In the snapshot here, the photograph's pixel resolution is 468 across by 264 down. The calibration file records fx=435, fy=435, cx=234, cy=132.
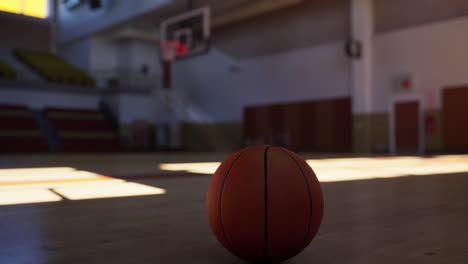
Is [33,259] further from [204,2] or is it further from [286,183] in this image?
[204,2]

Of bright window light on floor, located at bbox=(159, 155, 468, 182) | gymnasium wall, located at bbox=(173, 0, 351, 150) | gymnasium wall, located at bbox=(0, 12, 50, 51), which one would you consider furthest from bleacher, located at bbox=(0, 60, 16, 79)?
bright window light on floor, located at bbox=(159, 155, 468, 182)

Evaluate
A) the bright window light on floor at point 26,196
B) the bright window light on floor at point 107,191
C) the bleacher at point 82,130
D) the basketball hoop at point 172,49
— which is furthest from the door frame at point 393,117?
the bright window light on floor at point 26,196

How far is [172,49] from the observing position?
17.7m

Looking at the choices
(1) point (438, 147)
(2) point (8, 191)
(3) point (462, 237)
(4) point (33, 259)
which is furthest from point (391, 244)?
(1) point (438, 147)

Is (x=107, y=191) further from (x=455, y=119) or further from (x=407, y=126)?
(x=407, y=126)

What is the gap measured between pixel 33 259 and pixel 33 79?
810 inches

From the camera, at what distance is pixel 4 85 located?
18.0m

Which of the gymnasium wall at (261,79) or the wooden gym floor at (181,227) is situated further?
the gymnasium wall at (261,79)

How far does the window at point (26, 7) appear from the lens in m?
22.0

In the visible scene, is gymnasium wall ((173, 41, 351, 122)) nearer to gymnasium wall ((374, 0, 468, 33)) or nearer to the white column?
the white column

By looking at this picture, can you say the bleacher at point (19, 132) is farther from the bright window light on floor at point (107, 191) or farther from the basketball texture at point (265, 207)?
the basketball texture at point (265, 207)

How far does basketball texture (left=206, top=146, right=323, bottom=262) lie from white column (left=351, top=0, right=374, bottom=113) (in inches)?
592

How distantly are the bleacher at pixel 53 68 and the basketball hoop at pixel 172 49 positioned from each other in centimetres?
492

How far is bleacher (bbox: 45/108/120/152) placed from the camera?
1791cm
